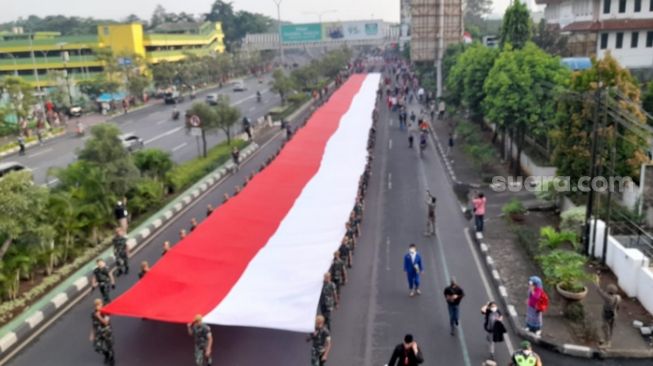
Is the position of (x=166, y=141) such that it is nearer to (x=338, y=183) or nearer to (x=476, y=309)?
(x=338, y=183)

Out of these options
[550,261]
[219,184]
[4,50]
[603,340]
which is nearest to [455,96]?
[219,184]

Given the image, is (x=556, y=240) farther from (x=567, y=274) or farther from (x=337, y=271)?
(x=337, y=271)

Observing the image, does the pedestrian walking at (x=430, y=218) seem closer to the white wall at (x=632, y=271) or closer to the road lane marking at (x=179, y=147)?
the white wall at (x=632, y=271)

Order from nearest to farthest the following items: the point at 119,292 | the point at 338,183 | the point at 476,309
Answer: the point at 476,309, the point at 119,292, the point at 338,183

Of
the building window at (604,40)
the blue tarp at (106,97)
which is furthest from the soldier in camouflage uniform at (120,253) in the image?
the blue tarp at (106,97)

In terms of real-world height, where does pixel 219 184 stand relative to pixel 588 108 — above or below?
below

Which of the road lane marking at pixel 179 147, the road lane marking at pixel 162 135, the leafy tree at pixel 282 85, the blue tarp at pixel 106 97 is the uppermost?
the leafy tree at pixel 282 85
